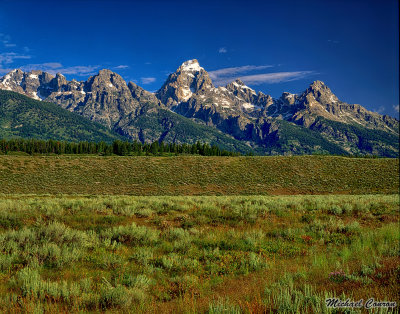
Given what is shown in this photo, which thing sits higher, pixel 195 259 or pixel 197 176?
pixel 197 176

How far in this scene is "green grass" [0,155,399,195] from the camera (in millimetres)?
50031

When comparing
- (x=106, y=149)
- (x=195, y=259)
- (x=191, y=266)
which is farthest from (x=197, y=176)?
(x=106, y=149)

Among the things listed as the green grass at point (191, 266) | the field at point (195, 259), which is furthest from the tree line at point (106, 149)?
the green grass at point (191, 266)

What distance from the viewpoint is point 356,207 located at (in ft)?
55.1

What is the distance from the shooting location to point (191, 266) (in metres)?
7.07

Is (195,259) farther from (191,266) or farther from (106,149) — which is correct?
(106,149)

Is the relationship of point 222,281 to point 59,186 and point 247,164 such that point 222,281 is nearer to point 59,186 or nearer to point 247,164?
point 59,186

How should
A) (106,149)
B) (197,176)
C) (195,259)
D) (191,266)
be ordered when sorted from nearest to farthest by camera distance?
(191,266) < (195,259) < (197,176) < (106,149)

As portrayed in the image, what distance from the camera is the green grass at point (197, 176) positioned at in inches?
1970

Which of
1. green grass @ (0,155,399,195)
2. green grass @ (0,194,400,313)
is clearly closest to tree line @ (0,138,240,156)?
green grass @ (0,155,399,195)

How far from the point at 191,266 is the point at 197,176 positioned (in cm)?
5224

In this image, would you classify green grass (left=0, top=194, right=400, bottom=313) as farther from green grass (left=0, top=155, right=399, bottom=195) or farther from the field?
green grass (left=0, top=155, right=399, bottom=195)

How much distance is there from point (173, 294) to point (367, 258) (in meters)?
6.55

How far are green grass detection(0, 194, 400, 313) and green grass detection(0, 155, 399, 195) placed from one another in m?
38.3
